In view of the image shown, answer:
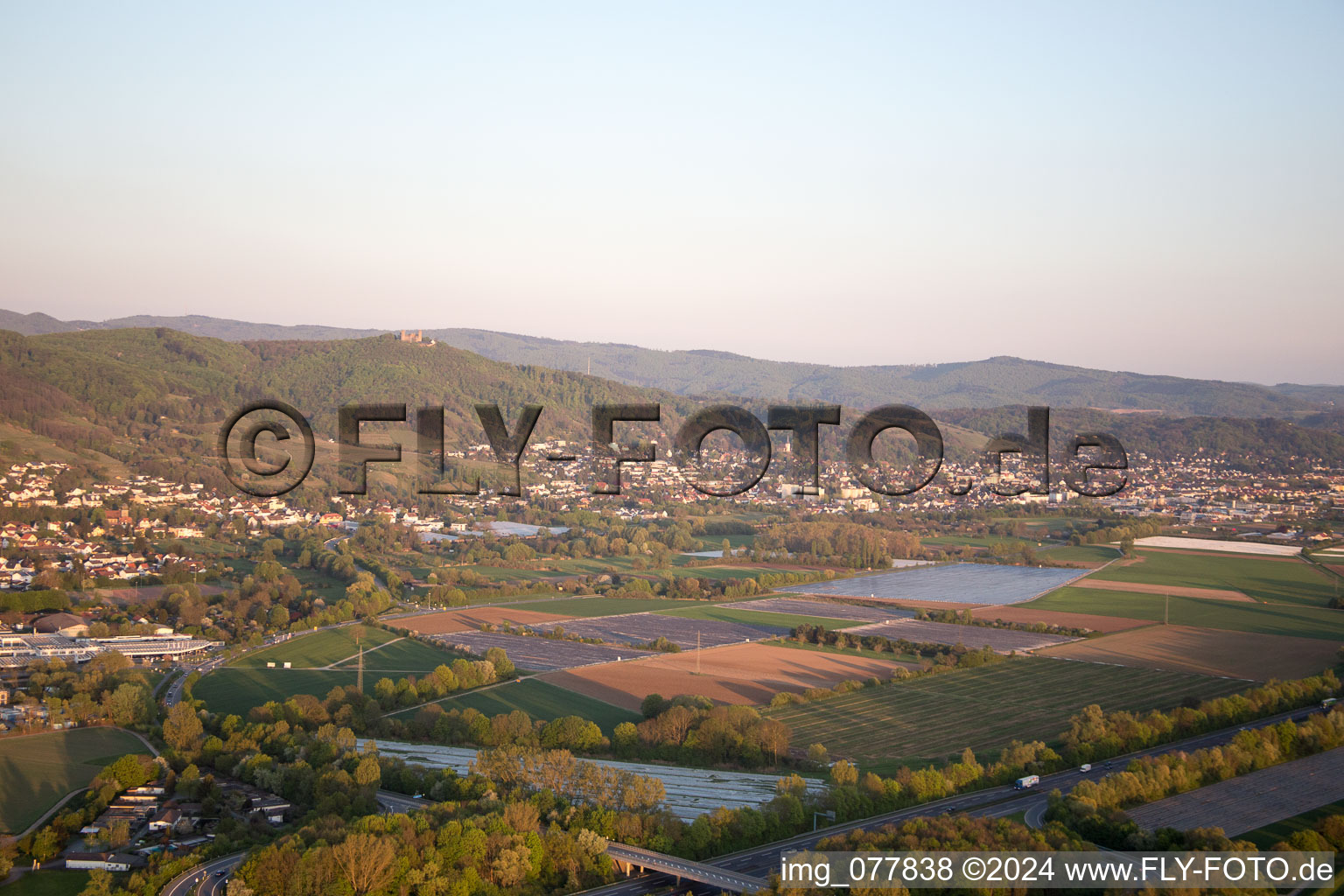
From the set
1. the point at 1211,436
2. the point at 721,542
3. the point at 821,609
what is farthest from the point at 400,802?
the point at 1211,436

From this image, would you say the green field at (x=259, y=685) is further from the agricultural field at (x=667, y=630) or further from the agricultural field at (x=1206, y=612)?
the agricultural field at (x=1206, y=612)

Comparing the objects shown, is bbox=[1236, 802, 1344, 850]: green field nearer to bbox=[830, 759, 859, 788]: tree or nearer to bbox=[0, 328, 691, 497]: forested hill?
bbox=[830, 759, 859, 788]: tree

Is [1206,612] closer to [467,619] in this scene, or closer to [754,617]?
[754,617]

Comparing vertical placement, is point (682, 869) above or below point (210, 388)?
below

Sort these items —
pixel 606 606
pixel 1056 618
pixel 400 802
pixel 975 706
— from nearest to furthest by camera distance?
pixel 400 802, pixel 975 706, pixel 1056 618, pixel 606 606

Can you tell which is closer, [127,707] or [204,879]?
[204,879]

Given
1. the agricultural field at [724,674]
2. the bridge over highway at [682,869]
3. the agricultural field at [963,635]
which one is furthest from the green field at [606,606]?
the bridge over highway at [682,869]

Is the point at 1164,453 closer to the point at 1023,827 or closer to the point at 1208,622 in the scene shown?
the point at 1208,622

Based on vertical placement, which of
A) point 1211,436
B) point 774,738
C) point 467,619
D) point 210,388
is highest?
point 210,388
